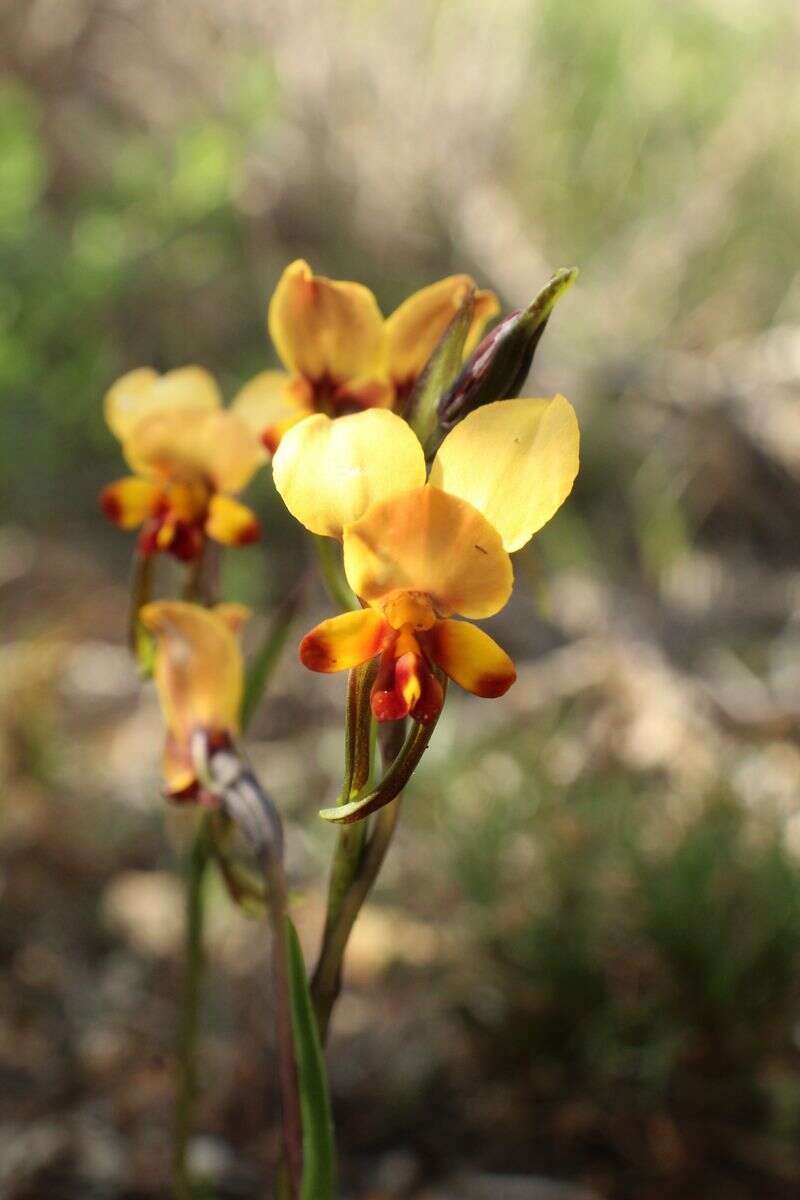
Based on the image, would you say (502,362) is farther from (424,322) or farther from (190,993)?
(190,993)

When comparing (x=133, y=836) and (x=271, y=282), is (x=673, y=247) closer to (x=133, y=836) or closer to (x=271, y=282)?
(x=271, y=282)

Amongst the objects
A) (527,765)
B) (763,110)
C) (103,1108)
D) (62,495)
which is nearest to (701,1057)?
(527,765)

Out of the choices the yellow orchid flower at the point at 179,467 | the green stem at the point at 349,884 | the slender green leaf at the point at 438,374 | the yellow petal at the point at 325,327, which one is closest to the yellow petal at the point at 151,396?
the yellow orchid flower at the point at 179,467

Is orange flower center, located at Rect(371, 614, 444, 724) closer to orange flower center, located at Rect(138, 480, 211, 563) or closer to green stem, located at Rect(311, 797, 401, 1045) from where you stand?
green stem, located at Rect(311, 797, 401, 1045)

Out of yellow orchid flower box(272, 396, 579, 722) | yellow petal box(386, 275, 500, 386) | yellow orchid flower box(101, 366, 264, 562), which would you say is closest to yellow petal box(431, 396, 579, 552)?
yellow orchid flower box(272, 396, 579, 722)

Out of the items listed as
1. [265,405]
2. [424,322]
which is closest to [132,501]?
[265,405]
